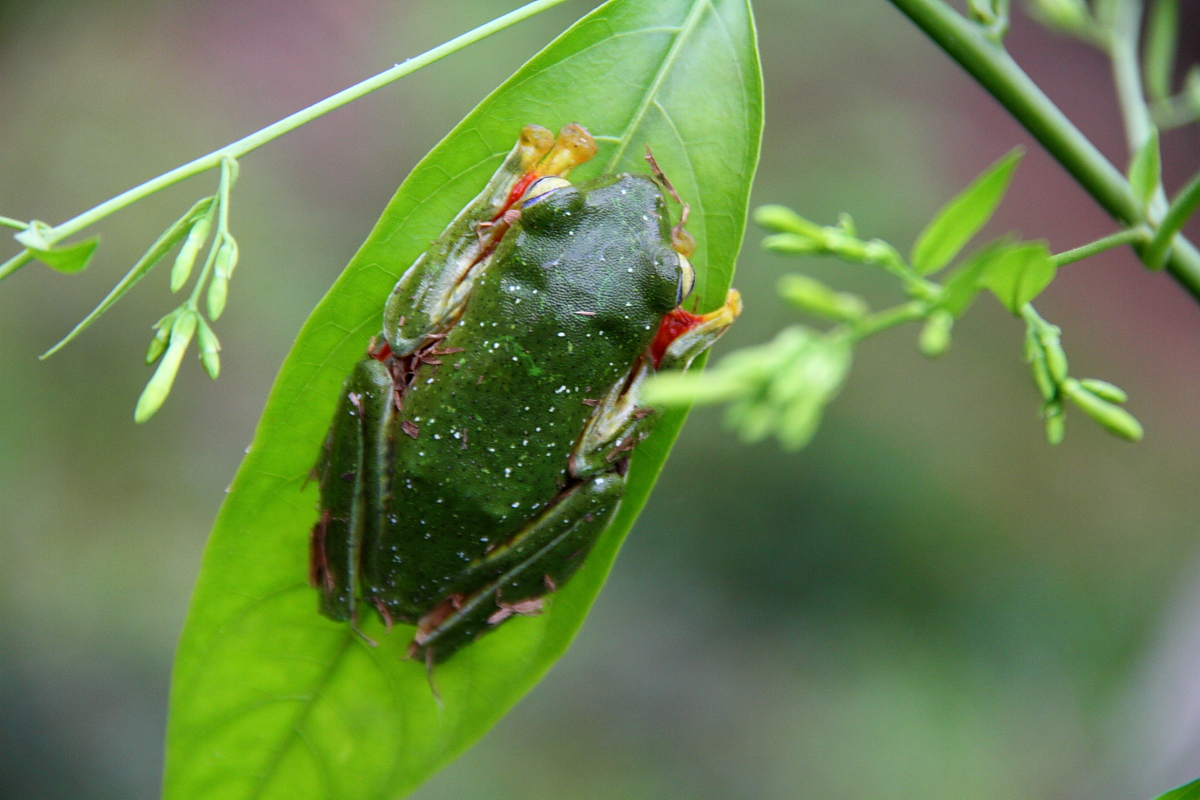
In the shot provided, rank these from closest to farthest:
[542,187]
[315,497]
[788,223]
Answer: [788,223] → [542,187] → [315,497]

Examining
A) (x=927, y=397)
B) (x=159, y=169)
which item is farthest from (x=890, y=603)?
(x=159, y=169)

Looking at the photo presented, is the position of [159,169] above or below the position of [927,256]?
below

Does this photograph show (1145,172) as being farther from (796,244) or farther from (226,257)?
(226,257)

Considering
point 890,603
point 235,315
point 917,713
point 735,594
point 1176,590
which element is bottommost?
point 1176,590

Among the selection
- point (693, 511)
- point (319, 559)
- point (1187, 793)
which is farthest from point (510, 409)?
point (693, 511)

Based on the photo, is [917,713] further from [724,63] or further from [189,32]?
[189,32]

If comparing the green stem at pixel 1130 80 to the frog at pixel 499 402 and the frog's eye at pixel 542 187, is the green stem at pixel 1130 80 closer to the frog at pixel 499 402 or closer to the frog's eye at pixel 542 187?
the frog at pixel 499 402
